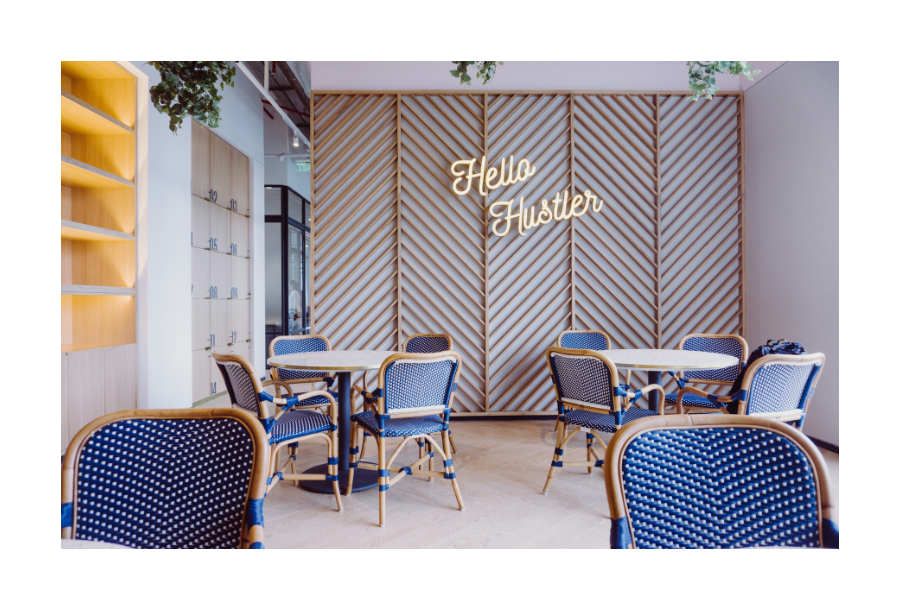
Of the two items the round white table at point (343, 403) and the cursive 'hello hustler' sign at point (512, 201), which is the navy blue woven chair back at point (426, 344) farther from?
the cursive 'hello hustler' sign at point (512, 201)

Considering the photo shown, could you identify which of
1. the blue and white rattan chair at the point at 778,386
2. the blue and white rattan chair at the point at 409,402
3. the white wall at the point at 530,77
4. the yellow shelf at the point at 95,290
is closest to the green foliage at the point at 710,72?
the blue and white rattan chair at the point at 778,386

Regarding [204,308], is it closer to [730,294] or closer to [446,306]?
[446,306]

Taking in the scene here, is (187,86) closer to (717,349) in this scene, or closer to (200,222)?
(200,222)

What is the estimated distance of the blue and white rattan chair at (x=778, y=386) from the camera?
77.1 inches

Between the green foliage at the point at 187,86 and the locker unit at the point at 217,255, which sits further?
the locker unit at the point at 217,255

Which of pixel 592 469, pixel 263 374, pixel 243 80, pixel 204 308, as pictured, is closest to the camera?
pixel 592 469

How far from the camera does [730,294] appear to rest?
419 centimetres

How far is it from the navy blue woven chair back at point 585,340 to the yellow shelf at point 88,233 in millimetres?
3209

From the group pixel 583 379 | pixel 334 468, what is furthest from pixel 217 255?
pixel 583 379

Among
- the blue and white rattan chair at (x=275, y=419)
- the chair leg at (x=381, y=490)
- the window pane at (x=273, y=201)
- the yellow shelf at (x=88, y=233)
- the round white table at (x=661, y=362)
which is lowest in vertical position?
the chair leg at (x=381, y=490)
